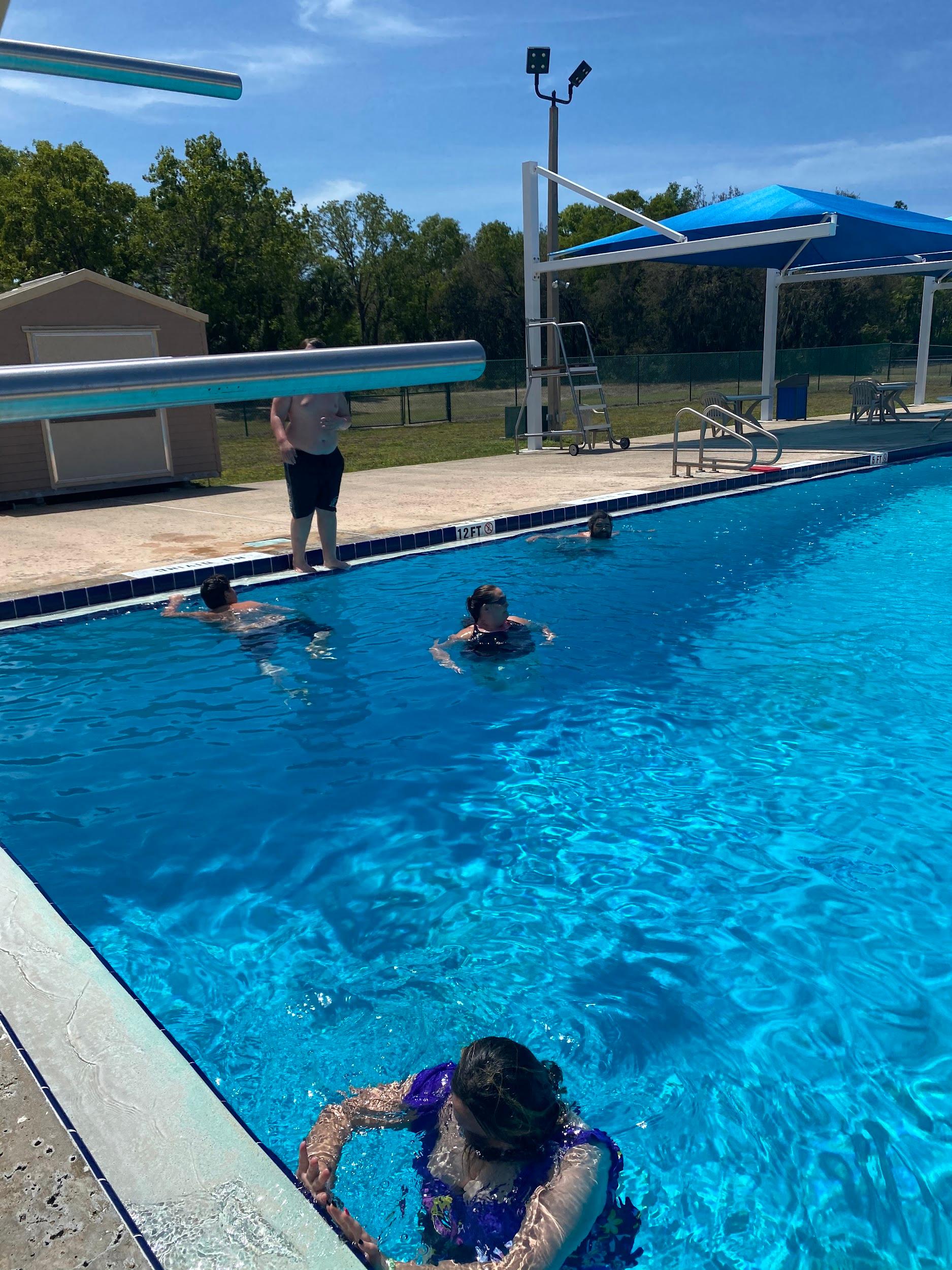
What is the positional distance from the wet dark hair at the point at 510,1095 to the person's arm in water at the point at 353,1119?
508 millimetres

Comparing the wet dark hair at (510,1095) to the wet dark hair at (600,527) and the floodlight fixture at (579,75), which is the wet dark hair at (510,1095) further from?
Result: the floodlight fixture at (579,75)

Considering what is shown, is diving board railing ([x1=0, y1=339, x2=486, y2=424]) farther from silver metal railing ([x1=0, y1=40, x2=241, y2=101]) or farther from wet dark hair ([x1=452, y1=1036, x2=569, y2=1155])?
wet dark hair ([x1=452, y1=1036, x2=569, y2=1155])

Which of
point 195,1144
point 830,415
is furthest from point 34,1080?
point 830,415

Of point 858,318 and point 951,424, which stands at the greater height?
point 858,318

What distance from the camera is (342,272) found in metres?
52.4

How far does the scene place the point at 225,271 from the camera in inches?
1625

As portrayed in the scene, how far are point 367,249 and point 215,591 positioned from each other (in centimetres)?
5127

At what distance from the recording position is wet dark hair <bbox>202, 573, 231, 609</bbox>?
7.01 m

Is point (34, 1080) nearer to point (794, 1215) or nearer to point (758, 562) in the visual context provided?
point (794, 1215)

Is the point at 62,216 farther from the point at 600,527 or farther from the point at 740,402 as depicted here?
the point at 600,527

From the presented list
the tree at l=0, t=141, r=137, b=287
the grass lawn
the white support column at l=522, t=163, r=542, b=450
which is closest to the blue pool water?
the grass lawn

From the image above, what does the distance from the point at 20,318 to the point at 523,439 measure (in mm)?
11091

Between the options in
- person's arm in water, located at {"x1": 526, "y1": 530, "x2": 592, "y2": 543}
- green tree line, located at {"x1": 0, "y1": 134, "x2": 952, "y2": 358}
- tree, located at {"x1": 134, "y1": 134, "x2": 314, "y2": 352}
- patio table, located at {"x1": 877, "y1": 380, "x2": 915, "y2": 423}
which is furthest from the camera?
A: tree, located at {"x1": 134, "y1": 134, "x2": 314, "y2": 352}

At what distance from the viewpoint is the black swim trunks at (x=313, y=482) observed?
7812mm
